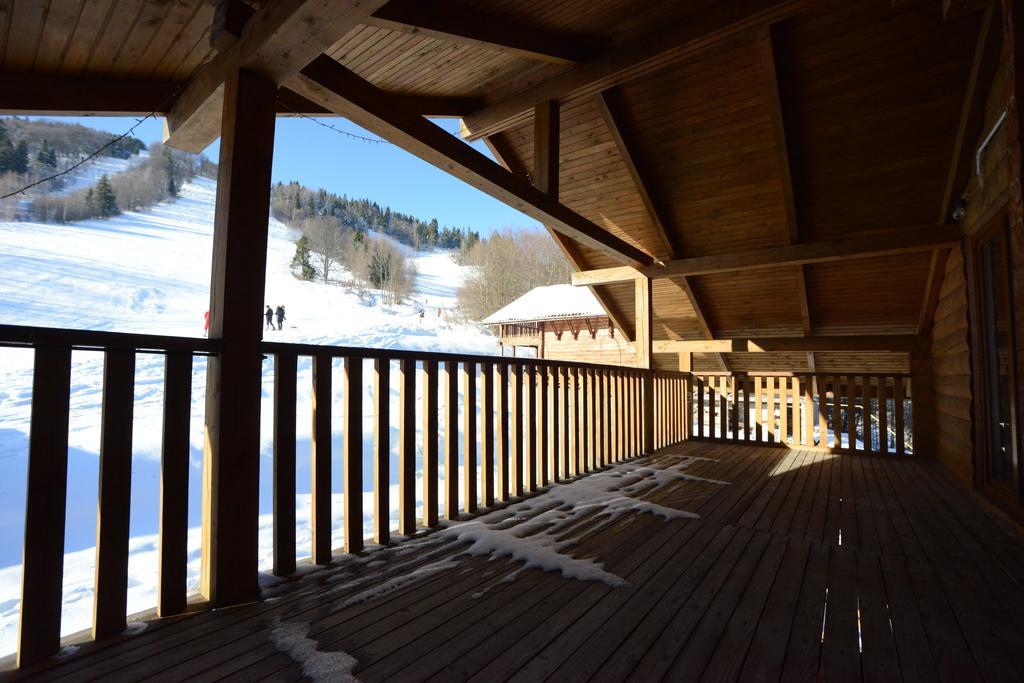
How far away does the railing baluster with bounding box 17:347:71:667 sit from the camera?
51.4 inches

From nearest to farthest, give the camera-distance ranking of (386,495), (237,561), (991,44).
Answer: (237,561) → (386,495) → (991,44)

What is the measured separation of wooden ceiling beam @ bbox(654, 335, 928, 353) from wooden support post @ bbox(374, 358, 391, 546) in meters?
6.26

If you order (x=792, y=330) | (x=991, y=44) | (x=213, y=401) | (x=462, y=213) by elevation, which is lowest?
(x=213, y=401)

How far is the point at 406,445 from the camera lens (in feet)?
7.81

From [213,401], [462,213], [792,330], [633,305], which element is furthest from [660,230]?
[462,213]

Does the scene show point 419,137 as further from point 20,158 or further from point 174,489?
point 20,158

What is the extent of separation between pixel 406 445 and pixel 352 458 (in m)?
0.29

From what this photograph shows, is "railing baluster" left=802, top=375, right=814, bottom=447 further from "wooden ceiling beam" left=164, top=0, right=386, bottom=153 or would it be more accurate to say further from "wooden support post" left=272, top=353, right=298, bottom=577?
"wooden ceiling beam" left=164, top=0, right=386, bottom=153

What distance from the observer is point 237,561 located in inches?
68.2

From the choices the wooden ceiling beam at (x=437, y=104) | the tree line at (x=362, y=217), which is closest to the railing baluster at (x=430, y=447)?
the wooden ceiling beam at (x=437, y=104)

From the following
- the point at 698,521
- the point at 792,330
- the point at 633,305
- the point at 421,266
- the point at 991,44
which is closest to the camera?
the point at 698,521

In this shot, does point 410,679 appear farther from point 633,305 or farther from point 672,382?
point 633,305

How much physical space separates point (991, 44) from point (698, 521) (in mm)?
3788

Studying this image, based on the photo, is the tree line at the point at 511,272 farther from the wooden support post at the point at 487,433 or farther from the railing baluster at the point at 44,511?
the railing baluster at the point at 44,511
